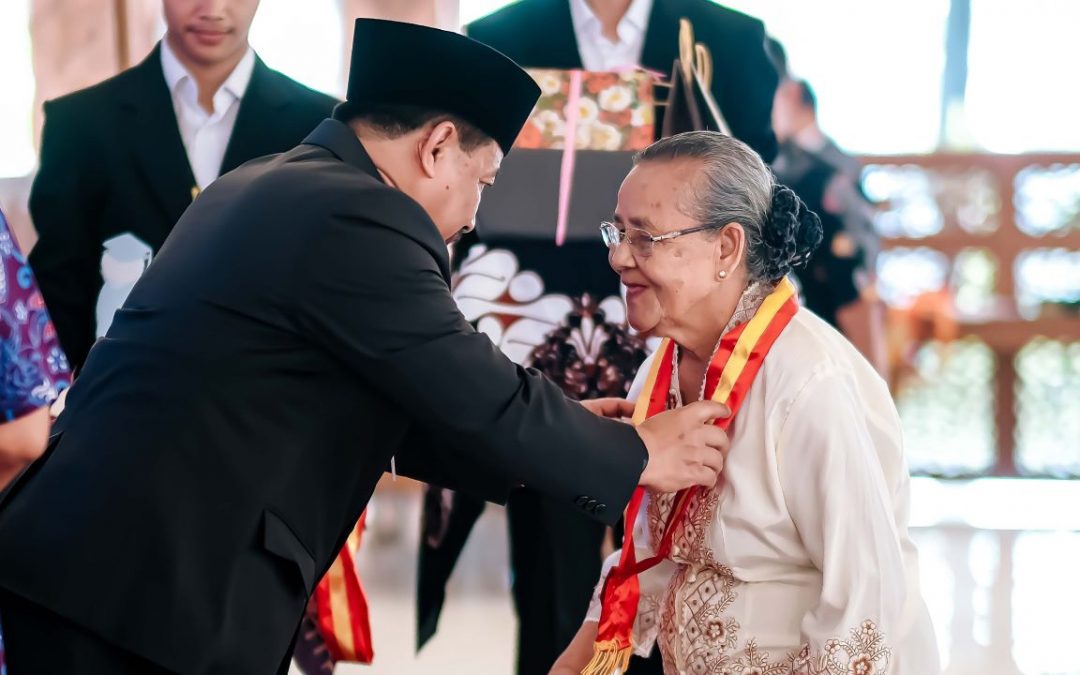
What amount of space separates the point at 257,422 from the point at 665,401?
0.69m

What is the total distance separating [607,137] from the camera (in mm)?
2996

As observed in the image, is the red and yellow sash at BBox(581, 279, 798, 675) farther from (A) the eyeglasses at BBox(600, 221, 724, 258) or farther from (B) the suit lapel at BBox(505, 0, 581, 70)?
(B) the suit lapel at BBox(505, 0, 581, 70)

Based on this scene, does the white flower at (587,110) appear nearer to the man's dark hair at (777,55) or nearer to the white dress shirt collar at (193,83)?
the man's dark hair at (777,55)

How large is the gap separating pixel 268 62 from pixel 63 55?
22.1 inches

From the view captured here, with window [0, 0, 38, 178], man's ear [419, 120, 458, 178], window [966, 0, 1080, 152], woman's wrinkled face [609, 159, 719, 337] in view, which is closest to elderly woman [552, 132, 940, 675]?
woman's wrinkled face [609, 159, 719, 337]

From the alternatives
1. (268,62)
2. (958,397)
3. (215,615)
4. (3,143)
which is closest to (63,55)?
(3,143)

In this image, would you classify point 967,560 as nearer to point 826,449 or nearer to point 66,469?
point 826,449

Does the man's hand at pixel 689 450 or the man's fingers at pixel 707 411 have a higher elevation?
the man's fingers at pixel 707 411

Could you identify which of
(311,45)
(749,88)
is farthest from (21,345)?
(749,88)

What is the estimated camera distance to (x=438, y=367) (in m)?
1.54

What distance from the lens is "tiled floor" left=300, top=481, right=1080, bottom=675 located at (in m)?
3.34

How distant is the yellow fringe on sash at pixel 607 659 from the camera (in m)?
1.76

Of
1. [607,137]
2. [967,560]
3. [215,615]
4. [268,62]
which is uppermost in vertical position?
[268,62]

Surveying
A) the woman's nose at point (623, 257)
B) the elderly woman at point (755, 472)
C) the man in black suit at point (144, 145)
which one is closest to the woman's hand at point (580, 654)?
the elderly woman at point (755, 472)
